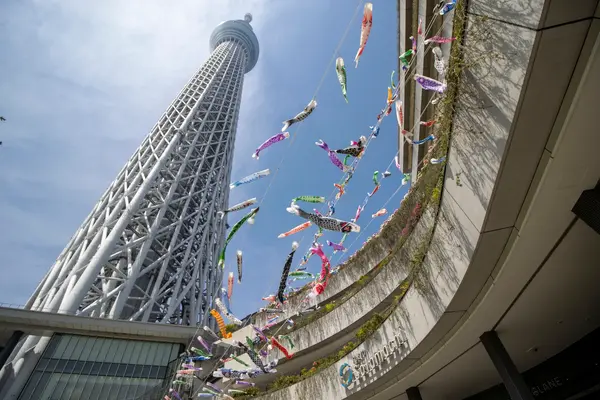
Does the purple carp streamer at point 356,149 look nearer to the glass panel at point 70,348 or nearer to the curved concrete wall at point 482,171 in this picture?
the curved concrete wall at point 482,171

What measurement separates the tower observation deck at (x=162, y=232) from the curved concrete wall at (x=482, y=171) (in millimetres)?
21639

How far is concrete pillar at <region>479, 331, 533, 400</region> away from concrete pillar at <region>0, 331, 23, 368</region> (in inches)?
837

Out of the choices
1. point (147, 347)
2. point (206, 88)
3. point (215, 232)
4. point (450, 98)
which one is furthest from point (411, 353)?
point (206, 88)

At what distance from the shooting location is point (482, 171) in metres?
3.99

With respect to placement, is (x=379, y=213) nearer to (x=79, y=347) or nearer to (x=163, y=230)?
(x=79, y=347)

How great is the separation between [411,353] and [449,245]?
3427 millimetres

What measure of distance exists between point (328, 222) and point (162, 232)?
3083 centimetres

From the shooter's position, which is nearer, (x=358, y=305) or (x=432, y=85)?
(x=432, y=85)

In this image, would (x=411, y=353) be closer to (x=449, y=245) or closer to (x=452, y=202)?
(x=449, y=245)

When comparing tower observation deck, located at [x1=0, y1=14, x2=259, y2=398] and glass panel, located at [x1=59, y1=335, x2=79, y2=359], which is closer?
glass panel, located at [x1=59, y1=335, x2=79, y2=359]

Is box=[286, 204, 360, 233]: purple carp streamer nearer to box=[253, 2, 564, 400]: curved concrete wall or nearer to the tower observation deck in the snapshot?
box=[253, 2, 564, 400]: curved concrete wall

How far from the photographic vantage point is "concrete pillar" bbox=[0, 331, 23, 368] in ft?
49.8

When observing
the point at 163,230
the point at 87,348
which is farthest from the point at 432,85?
the point at 163,230

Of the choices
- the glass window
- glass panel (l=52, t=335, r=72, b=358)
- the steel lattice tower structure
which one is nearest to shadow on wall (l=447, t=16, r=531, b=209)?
the glass window
